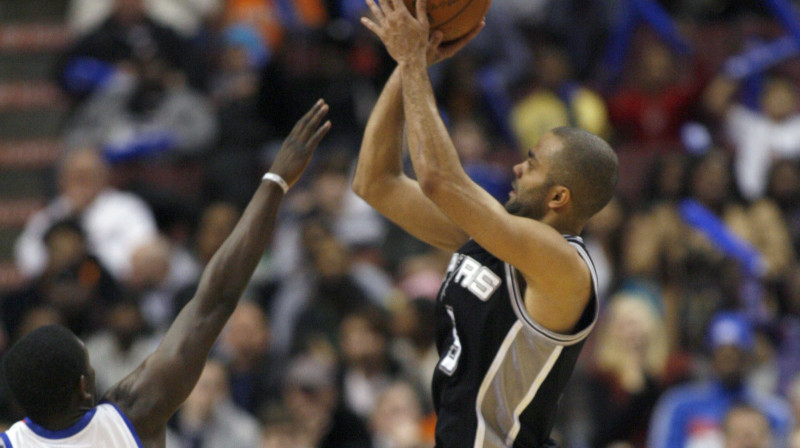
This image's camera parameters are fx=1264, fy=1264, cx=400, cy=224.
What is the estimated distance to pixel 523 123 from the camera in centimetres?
1090

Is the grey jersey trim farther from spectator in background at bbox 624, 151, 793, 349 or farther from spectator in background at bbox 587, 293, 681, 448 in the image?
spectator in background at bbox 624, 151, 793, 349

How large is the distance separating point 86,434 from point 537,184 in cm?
171

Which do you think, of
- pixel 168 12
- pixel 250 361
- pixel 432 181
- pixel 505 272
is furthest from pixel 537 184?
pixel 168 12

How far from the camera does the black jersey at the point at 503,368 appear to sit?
4.28 metres

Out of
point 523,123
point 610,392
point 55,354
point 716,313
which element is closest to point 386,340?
point 610,392

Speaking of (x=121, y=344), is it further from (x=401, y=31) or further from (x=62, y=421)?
(x=401, y=31)

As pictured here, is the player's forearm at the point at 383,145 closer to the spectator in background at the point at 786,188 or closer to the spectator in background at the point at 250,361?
the spectator in background at the point at 250,361

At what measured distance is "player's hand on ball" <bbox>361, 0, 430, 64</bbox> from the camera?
421cm

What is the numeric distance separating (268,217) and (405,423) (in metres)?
3.45

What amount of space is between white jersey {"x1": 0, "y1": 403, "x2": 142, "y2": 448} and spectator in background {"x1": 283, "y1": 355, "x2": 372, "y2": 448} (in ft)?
11.4

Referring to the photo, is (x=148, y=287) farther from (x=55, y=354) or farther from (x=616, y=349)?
(x=55, y=354)

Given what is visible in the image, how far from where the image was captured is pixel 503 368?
4.29 m

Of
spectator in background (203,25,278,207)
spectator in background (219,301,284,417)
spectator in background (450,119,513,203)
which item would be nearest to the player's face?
spectator in background (219,301,284,417)

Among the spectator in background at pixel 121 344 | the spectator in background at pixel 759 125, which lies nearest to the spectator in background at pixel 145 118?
the spectator in background at pixel 121 344
